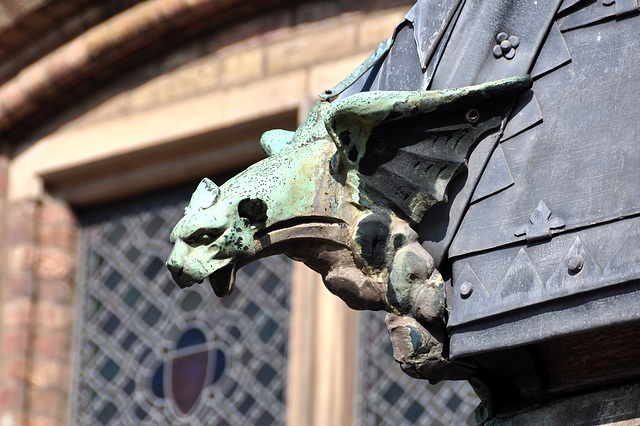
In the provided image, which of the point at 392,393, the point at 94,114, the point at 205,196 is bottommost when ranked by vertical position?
the point at 392,393

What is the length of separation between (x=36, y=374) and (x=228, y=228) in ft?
12.6

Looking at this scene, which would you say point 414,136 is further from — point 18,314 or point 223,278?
point 18,314

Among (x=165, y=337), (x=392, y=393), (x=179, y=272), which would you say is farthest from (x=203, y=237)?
(x=165, y=337)

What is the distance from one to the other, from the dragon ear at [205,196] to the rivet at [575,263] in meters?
0.38

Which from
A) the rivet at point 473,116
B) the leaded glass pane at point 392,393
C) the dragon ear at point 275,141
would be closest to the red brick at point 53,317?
the leaded glass pane at point 392,393

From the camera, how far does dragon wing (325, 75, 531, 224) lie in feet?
5.85

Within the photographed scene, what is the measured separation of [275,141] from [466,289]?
365mm

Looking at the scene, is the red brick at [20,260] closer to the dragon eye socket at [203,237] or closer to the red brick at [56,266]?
the red brick at [56,266]

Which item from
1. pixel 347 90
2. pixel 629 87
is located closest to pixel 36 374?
pixel 347 90

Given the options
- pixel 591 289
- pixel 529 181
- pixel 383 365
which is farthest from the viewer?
pixel 383 365

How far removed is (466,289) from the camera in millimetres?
1731

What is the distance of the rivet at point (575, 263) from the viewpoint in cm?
166

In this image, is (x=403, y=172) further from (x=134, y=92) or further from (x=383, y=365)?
(x=134, y=92)

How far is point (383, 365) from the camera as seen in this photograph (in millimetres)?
4789
